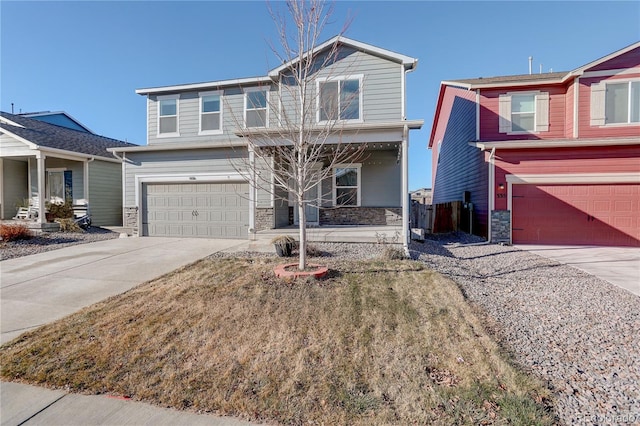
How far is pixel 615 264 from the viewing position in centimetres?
706

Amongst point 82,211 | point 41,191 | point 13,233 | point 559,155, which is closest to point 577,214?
point 559,155

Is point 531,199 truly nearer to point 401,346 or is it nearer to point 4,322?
point 401,346

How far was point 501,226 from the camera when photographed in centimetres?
1012

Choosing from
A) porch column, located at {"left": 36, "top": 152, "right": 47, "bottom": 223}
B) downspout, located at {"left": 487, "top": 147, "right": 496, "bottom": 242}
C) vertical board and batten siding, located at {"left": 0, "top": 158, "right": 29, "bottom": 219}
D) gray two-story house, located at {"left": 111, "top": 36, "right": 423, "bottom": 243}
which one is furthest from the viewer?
vertical board and batten siding, located at {"left": 0, "top": 158, "right": 29, "bottom": 219}

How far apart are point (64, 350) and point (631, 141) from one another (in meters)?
14.4

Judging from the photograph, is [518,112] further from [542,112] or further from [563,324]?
[563,324]

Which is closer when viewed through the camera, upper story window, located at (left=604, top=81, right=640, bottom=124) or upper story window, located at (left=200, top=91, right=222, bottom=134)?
upper story window, located at (left=604, top=81, right=640, bottom=124)

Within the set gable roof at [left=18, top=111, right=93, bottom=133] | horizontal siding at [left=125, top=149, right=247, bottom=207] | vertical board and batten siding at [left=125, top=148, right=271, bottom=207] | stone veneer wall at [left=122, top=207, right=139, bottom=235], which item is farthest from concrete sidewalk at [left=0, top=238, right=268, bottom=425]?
→ gable roof at [left=18, top=111, right=93, bottom=133]

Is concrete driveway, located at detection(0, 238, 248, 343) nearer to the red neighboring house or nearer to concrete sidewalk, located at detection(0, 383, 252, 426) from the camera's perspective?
concrete sidewalk, located at detection(0, 383, 252, 426)

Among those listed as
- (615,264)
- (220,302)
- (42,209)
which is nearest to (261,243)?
(220,302)

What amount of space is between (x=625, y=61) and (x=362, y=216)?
11028mm

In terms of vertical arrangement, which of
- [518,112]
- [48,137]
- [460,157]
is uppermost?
[518,112]

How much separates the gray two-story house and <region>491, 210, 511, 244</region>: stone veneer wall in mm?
3120

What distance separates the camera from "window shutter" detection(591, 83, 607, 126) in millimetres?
10844
